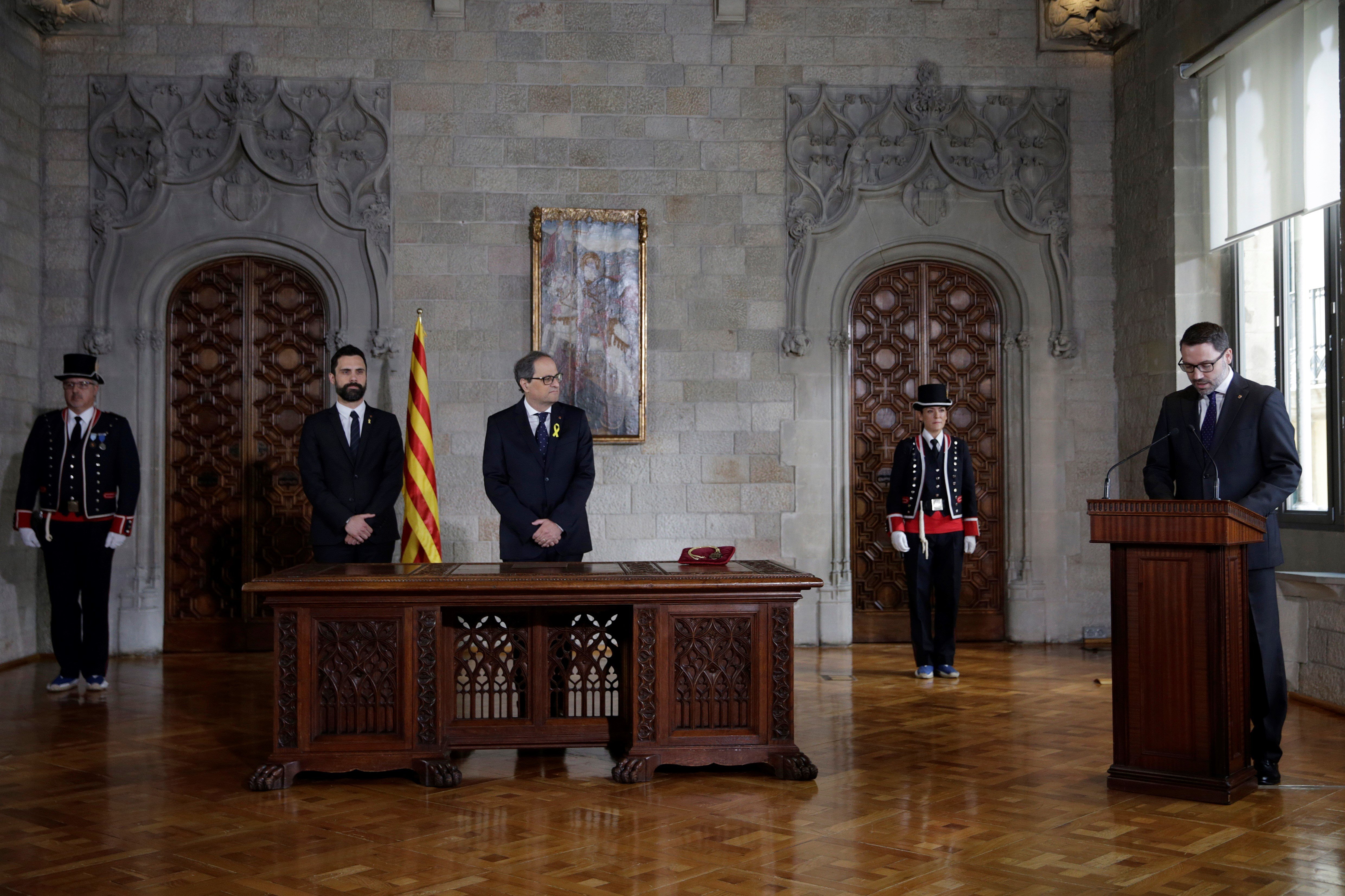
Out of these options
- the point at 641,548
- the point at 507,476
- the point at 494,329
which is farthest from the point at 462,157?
the point at 507,476

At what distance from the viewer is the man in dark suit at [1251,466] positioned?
4.24m

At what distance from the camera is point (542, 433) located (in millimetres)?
5266

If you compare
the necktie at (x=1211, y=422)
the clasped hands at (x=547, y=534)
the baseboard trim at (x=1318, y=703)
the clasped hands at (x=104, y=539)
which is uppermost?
the necktie at (x=1211, y=422)

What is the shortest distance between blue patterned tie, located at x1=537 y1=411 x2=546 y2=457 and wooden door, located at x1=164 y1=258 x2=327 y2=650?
341cm

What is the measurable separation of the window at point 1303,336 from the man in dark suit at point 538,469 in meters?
3.71

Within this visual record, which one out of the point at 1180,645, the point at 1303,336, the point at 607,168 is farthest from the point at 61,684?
the point at 1303,336

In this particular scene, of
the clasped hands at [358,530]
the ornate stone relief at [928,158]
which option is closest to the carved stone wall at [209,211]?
the clasped hands at [358,530]

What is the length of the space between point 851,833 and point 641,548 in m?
4.70

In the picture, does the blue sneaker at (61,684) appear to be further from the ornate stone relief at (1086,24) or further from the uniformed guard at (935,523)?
the ornate stone relief at (1086,24)

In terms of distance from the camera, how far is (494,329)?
26.8 feet

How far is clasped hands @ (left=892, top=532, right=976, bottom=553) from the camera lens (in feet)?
23.0

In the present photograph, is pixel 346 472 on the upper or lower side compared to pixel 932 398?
lower

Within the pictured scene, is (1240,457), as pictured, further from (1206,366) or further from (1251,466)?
(1206,366)

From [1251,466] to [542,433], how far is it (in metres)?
2.90
